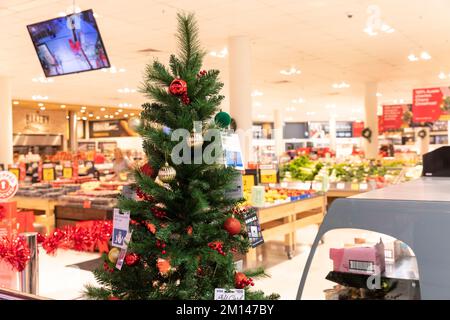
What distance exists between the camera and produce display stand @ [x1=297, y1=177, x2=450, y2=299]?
1.32 metres

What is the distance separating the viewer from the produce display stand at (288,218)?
5969 millimetres

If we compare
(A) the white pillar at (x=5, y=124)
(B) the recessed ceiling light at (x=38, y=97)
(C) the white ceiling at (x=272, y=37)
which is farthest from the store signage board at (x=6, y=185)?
(B) the recessed ceiling light at (x=38, y=97)

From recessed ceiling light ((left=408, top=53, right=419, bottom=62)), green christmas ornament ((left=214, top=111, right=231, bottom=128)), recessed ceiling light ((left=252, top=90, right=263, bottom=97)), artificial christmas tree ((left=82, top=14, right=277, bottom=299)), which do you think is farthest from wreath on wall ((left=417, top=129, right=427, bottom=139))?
artificial christmas tree ((left=82, top=14, right=277, bottom=299))

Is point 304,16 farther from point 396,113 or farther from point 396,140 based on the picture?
point 396,140

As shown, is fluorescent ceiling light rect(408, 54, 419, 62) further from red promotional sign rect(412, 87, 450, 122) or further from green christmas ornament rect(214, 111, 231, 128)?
green christmas ornament rect(214, 111, 231, 128)

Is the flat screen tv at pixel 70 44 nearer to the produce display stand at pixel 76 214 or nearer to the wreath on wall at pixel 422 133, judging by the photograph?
the produce display stand at pixel 76 214

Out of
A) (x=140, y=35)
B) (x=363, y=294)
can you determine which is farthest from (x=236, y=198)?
(x=140, y=35)

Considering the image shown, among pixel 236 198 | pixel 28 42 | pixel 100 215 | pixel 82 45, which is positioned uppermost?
pixel 28 42

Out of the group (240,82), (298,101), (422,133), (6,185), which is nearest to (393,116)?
(422,133)

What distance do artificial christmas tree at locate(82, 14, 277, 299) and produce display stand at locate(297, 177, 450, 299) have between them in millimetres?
372

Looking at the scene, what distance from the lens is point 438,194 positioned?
155 centimetres

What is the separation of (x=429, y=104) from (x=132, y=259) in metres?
14.2

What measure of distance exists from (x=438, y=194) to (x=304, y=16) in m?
6.49

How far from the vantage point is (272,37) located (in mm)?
8961
